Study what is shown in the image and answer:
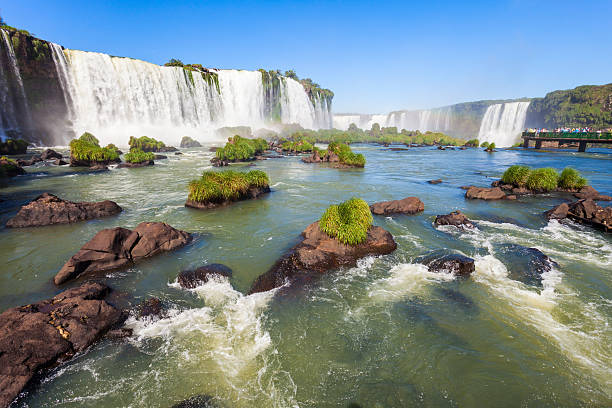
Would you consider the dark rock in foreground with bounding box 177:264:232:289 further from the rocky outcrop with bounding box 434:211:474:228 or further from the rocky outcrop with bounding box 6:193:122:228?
the rocky outcrop with bounding box 434:211:474:228

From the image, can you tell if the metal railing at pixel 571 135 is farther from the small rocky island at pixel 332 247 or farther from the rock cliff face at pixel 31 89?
the rock cliff face at pixel 31 89

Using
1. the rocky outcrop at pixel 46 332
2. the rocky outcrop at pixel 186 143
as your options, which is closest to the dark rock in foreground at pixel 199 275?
the rocky outcrop at pixel 46 332

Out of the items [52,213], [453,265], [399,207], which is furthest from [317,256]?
[52,213]

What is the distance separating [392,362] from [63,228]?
1844 centimetres

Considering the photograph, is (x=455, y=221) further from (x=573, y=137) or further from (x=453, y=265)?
(x=573, y=137)

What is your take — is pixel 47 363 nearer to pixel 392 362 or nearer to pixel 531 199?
pixel 392 362

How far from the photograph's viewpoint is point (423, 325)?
25.8 ft

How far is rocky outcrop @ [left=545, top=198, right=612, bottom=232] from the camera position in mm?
14891

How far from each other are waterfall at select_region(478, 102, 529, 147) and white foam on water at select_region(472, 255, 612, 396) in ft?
351

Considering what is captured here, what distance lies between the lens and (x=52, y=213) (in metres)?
15.9

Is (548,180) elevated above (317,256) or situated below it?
above

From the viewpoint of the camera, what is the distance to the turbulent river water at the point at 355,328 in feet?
19.4

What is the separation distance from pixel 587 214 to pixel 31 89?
82.2m

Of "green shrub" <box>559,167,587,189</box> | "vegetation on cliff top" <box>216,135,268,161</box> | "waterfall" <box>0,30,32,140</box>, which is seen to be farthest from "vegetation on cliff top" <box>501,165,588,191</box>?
"waterfall" <box>0,30,32,140</box>
